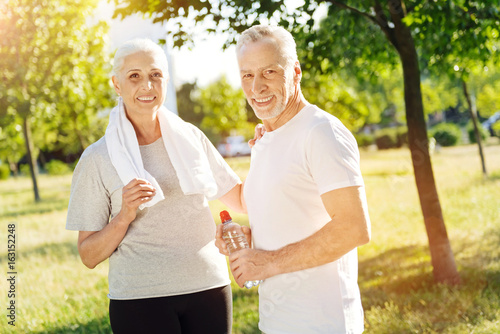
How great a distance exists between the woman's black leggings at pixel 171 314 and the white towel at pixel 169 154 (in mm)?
496

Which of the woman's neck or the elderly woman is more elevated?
the woman's neck

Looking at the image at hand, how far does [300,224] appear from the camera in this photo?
7.14 ft

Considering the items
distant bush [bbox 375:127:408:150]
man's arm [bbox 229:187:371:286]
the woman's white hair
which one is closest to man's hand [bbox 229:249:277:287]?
man's arm [bbox 229:187:371:286]

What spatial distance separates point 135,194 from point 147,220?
0.26 metres

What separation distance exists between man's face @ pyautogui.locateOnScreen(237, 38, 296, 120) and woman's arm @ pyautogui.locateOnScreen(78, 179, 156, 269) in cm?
66

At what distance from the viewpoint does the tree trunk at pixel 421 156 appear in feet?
21.2

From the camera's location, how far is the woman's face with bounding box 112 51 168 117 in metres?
2.70

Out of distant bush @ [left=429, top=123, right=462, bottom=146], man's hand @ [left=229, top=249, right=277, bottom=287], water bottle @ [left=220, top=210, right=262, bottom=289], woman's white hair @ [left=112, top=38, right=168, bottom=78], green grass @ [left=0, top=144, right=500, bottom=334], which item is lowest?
green grass @ [left=0, top=144, right=500, bottom=334]

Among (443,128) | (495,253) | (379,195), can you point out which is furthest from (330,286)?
(443,128)

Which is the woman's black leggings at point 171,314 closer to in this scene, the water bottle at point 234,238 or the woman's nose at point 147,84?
the water bottle at point 234,238

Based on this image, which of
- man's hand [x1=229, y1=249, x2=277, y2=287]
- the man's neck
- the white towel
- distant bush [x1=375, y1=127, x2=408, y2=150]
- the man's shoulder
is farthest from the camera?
distant bush [x1=375, y1=127, x2=408, y2=150]

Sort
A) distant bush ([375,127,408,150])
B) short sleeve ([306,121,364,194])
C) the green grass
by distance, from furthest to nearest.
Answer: distant bush ([375,127,408,150]) → the green grass → short sleeve ([306,121,364,194])

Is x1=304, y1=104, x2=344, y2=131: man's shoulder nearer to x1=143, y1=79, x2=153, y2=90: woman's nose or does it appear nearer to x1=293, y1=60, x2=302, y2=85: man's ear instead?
x1=293, y1=60, x2=302, y2=85: man's ear

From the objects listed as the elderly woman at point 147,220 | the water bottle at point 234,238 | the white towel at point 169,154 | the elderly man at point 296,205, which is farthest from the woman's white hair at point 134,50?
the water bottle at point 234,238
